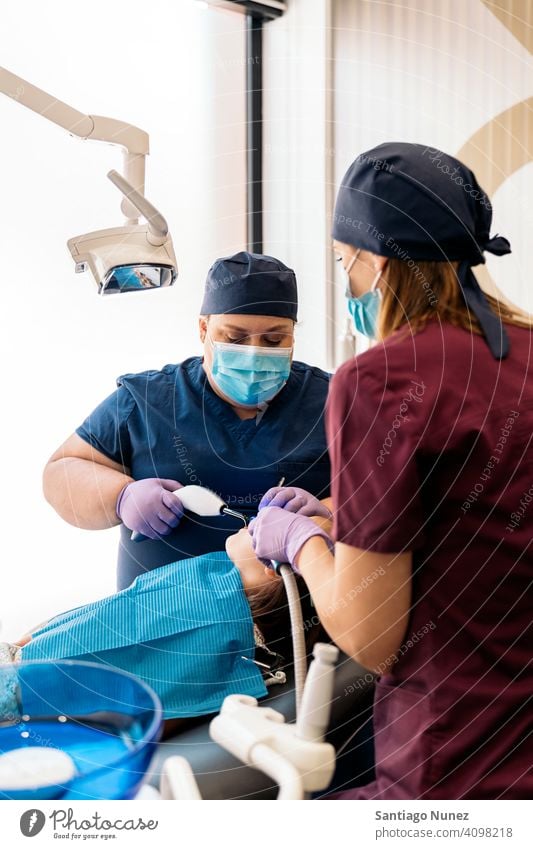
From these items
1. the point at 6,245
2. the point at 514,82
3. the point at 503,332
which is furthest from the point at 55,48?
the point at 503,332

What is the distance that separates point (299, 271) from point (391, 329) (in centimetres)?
120

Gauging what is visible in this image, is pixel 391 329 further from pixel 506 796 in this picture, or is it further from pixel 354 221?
pixel 506 796

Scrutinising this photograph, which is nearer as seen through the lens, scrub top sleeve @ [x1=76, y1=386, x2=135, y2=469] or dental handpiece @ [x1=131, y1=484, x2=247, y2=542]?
dental handpiece @ [x1=131, y1=484, x2=247, y2=542]

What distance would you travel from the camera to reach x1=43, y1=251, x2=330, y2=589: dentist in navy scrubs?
1.48 m

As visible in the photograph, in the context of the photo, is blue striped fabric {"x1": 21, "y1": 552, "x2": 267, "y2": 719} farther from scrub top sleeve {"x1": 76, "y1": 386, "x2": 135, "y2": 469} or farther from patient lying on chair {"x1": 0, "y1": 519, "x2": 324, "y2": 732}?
scrub top sleeve {"x1": 76, "y1": 386, "x2": 135, "y2": 469}

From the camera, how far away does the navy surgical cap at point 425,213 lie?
0.91 m

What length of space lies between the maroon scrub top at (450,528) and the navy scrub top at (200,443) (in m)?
0.60

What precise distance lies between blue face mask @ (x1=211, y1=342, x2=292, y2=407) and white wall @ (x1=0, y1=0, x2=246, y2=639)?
1.39 ft

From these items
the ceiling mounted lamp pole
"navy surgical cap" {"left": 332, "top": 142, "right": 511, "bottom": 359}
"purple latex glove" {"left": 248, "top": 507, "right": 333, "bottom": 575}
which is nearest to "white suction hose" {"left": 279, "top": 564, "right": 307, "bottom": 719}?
"purple latex glove" {"left": 248, "top": 507, "right": 333, "bottom": 575}

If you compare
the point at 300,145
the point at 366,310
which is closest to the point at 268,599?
the point at 366,310

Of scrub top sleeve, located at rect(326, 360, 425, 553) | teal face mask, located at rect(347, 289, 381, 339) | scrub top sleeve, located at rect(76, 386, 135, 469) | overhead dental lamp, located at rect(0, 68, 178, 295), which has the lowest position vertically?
scrub top sleeve, located at rect(76, 386, 135, 469)

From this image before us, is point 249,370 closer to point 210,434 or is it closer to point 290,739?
point 210,434

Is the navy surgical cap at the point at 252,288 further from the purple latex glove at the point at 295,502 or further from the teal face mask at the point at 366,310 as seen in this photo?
the teal face mask at the point at 366,310

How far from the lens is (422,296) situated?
92 cm
